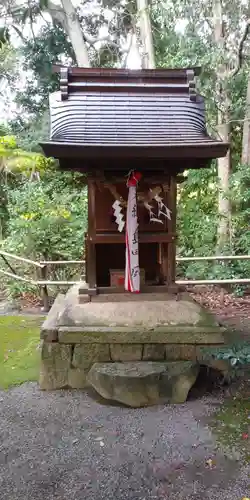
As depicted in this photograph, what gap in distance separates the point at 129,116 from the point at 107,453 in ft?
9.82

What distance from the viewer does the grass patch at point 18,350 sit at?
4073 millimetres

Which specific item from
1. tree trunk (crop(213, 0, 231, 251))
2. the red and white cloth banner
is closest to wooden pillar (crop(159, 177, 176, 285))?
the red and white cloth banner

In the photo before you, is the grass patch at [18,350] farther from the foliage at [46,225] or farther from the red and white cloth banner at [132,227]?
the foliage at [46,225]

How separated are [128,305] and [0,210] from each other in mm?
7123

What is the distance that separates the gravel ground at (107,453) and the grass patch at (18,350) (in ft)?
1.33

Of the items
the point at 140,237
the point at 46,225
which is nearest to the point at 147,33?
the point at 46,225

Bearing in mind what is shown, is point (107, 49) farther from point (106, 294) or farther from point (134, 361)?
point (134, 361)

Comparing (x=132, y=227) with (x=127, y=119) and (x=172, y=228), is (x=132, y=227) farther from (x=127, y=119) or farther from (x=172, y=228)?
(x=127, y=119)

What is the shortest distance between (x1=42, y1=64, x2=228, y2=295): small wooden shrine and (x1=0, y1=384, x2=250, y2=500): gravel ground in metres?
1.22

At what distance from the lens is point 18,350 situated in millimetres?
4703

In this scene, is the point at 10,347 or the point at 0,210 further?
the point at 0,210

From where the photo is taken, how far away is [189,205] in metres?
8.53

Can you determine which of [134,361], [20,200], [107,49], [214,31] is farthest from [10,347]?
[107,49]

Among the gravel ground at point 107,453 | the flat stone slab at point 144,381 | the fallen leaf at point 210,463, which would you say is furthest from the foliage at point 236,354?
the fallen leaf at point 210,463
